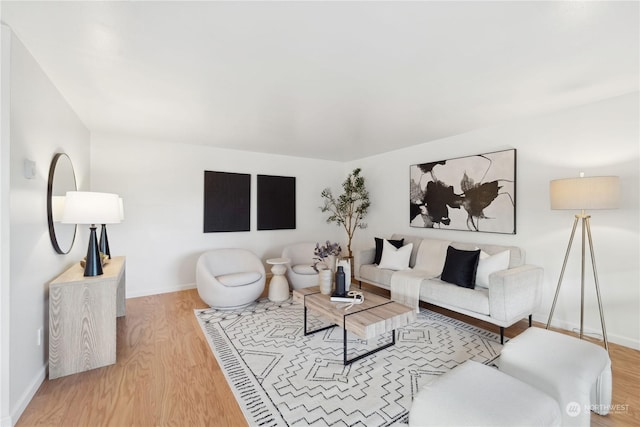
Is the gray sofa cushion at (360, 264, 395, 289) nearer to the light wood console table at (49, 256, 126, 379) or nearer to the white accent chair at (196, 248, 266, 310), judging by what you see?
the white accent chair at (196, 248, 266, 310)

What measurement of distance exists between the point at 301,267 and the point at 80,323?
2.59 meters

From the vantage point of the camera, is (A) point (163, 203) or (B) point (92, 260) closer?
(B) point (92, 260)

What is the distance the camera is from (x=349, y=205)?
5.65 meters

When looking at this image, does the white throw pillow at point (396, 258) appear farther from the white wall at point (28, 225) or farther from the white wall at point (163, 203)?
the white wall at point (28, 225)

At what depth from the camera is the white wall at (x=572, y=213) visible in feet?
8.54

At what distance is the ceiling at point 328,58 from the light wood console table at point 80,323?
66.0 inches

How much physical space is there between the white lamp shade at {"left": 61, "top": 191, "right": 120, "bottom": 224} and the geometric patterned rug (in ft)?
4.86

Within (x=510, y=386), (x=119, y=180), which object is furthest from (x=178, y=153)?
(x=510, y=386)

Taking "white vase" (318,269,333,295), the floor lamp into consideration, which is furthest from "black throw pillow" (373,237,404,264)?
the floor lamp

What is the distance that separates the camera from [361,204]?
217 inches

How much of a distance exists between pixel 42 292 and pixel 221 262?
1985 millimetres

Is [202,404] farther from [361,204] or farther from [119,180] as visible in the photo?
[361,204]

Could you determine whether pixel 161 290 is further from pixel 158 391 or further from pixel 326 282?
pixel 326 282

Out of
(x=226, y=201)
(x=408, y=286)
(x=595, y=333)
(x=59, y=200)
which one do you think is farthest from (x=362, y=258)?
(x=59, y=200)
